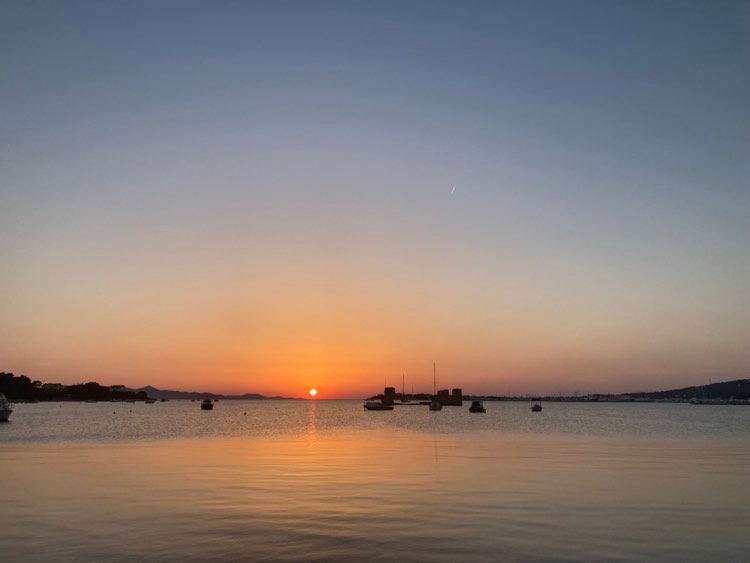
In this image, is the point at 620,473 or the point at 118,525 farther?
the point at 620,473

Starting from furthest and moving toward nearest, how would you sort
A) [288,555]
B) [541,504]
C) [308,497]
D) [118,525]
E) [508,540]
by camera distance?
1. [308,497]
2. [541,504]
3. [118,525]
4. [508,540]
5. [288,555]

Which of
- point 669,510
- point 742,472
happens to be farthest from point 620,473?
point 669,510

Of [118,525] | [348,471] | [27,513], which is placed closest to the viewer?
[118,525]

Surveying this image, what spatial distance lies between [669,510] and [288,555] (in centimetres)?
1905

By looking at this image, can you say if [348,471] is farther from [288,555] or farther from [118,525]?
[288,555]

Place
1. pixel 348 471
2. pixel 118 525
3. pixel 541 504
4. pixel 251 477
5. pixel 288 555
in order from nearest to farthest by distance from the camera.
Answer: pixel 288 555 < pixel 118 525 < pixel 541 504 < pixel 251 477 < pixel 348 471

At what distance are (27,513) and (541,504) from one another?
2407 cm

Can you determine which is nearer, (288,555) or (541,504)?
(288,555)

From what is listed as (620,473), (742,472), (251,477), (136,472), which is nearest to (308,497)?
(251,477)

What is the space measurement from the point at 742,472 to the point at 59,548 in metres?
43.9

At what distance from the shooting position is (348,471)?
4388cm

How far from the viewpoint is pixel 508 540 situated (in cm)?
→ 2305

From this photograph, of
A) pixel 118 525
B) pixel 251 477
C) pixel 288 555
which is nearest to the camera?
pixel 288 555

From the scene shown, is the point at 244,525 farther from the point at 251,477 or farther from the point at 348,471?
the point at 348,471
